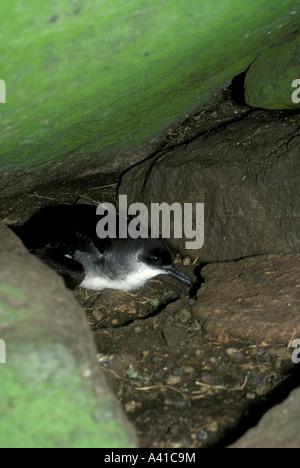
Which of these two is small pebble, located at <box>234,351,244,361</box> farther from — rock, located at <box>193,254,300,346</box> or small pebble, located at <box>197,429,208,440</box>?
small pebble, located at <box>197,429,208,440</box>

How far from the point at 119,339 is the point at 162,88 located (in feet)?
7.33

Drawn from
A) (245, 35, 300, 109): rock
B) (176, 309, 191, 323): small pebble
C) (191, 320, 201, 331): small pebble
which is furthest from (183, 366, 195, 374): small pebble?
(245, 35, 300, 109): rock

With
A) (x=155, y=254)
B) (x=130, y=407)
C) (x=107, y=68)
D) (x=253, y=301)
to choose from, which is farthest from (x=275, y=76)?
(x=130, y=407)

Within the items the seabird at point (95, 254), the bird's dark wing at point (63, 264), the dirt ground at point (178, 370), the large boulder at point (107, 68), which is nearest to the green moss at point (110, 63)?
the large boulder at point (107, 68)

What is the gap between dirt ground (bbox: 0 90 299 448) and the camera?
308cm

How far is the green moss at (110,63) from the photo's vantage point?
10.4 ft

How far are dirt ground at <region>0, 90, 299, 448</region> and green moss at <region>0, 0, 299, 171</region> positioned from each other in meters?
1.56

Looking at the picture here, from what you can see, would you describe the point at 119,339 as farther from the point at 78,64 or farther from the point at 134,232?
the point at 78,64

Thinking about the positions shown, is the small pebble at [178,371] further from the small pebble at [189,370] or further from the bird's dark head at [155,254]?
the bird's dark head at [155,254]

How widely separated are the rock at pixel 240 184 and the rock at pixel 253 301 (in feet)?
0.98

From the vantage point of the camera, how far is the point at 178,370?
3.59 metres

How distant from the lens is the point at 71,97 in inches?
154
